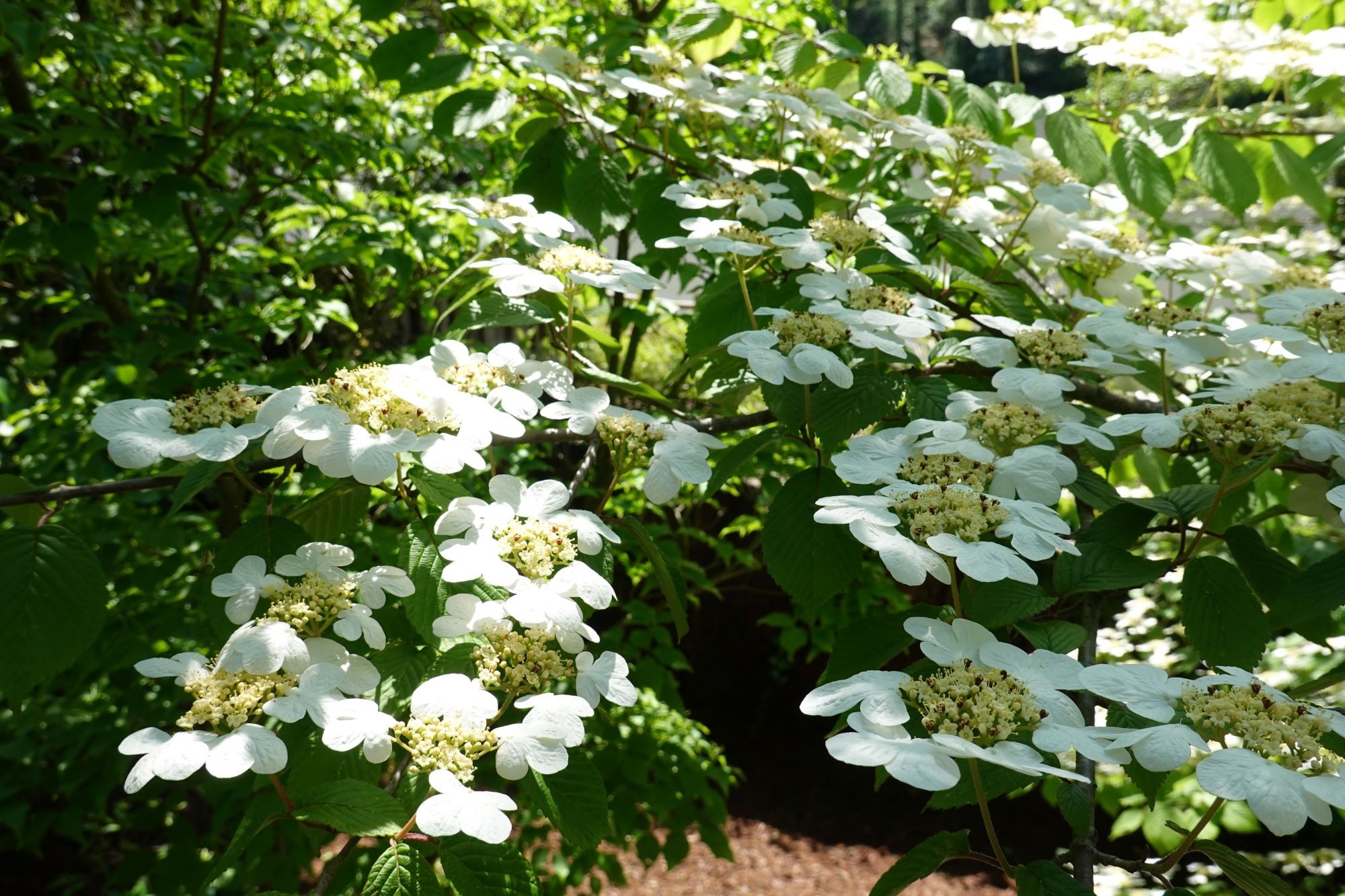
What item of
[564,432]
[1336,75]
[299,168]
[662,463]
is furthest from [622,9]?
[662,463]

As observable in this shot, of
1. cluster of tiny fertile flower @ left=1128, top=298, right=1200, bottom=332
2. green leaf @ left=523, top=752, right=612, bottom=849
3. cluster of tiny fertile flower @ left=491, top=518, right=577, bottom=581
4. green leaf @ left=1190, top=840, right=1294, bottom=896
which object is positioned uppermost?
cluster of tiny fertile flower @ left=491, top=518, right=577, bottom=581

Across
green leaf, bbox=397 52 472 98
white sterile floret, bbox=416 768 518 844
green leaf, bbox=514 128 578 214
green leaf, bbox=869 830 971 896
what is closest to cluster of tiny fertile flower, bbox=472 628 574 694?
white sterile floret, bbox=416 768 518 844

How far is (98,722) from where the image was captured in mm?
2262

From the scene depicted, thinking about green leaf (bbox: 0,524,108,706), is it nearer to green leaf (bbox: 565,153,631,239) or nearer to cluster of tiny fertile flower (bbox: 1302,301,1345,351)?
green leaf (bbox: 565,153,631,239)

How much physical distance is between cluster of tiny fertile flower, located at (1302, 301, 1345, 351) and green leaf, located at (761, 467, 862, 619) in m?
0.60

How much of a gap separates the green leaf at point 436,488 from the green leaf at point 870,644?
1.35ft

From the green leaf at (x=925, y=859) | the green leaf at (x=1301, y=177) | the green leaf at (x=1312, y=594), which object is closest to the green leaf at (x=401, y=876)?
the green leaf at (x=925, y=859)

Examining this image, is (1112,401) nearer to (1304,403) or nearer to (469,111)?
(1304,403)

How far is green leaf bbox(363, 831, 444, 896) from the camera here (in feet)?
2.13

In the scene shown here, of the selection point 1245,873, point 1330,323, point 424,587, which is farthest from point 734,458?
point 1330,323

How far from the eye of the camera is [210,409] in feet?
3.14

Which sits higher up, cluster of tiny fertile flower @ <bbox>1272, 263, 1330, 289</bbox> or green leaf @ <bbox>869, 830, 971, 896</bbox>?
cluster of tiny fertile flower @ <bbox>1272, 263, 1330, 289</bbox>

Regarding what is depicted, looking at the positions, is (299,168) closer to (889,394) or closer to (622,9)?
(622,9)

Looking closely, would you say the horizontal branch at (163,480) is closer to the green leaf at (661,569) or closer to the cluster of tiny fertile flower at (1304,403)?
the green leaf at (661,569)
